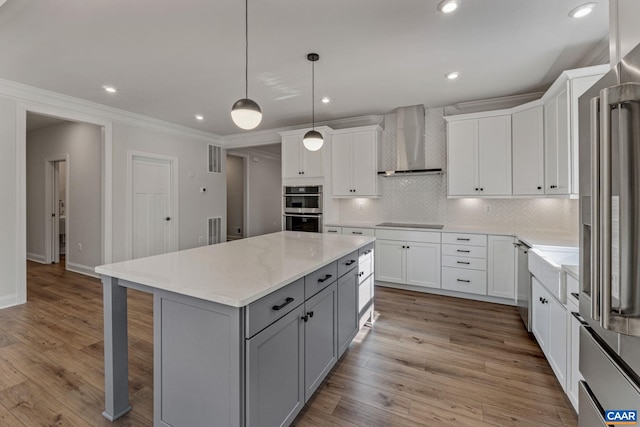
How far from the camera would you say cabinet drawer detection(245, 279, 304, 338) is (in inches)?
48.6

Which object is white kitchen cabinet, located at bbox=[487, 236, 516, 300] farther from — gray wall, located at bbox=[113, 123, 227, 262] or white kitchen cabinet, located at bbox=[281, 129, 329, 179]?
gray wall, located at bbox=[113, 123, 227, 262]

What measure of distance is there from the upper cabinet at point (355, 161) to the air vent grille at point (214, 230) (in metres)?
3.04

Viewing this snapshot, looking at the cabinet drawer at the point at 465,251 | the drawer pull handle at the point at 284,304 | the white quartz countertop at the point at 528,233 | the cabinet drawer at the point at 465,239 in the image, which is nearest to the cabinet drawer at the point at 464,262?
the cabinet drawer at the point at 465,251

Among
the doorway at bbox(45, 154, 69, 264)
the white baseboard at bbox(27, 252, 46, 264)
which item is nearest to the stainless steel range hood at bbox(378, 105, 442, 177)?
the doorway at bbox(45, 154, 69, 264)

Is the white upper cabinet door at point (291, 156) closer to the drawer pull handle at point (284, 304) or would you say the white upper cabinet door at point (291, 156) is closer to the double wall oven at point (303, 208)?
the double wall oven at point (303, 208)

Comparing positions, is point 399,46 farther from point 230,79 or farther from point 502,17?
point 230,79

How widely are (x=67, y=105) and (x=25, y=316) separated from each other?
8.94 ft

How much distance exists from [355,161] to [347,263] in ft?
8.32

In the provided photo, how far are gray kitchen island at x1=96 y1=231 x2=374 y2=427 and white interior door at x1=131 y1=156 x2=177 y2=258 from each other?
3.56m

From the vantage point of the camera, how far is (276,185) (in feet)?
28.8

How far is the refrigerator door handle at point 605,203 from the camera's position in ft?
2.31

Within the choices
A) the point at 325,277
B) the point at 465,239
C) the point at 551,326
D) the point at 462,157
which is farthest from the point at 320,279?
the point at 462,157

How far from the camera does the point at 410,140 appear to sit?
4352 millimetres

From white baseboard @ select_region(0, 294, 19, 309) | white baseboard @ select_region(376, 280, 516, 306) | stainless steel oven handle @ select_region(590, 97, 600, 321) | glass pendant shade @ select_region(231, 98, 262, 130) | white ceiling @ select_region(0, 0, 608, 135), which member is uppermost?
white ceiling @ select_region(0, 0, 608, 135)
